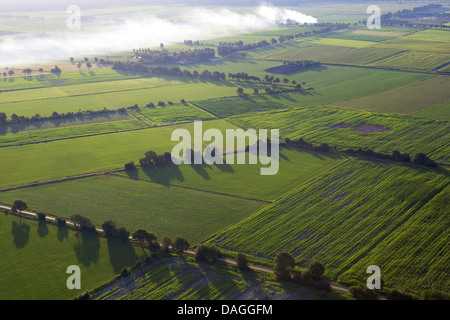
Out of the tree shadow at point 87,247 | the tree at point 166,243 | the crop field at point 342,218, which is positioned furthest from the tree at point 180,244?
the tree shadow at point 87,247

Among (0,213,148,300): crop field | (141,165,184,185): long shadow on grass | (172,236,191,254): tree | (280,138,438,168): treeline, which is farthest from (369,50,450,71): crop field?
(0,213,148,300): crop field

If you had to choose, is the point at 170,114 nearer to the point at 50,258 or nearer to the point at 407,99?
the point at 407,99

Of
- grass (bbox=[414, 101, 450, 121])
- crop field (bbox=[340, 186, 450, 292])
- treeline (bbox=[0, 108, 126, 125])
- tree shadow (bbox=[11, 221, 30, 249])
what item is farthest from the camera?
treeline (bbox=[0, 108, 126, 125])

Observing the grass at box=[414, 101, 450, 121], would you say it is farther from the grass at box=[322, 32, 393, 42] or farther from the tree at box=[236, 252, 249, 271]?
the grass at box=[322, 32, 393, 42]

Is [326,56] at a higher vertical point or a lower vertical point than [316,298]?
higher

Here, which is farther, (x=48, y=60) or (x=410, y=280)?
(x=48, y=60)

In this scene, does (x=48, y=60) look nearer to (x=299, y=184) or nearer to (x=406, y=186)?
(x=299, y=184)

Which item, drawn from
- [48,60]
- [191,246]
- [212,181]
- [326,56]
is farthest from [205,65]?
[191,246]
